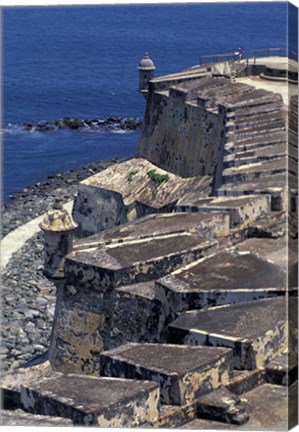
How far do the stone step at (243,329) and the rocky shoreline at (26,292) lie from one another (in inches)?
429

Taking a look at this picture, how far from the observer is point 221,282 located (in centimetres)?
1808

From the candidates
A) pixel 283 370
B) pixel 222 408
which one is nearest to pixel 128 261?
pixel 283 370

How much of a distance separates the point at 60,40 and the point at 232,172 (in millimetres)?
25318

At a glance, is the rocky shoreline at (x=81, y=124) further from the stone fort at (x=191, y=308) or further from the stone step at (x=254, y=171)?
the stone step at (x=254, y=171)

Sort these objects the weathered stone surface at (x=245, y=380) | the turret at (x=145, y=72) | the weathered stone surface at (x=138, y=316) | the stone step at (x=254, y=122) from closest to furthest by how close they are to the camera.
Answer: the weathered stone surface at (x=245, y=380), the weathered stone surface at (x=138, y=316), the stone step at (x=254, y=122), the turret at (x=145, y=72)

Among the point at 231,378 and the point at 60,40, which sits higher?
the point at 60,40

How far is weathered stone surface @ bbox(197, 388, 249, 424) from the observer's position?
14906 millimetres

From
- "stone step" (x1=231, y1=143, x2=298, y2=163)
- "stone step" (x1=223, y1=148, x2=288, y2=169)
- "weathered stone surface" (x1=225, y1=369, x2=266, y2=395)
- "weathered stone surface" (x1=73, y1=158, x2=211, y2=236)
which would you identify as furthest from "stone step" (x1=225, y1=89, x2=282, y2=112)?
"weathered stone surface" (x1=225, y1=369, x2=266, y2=395)

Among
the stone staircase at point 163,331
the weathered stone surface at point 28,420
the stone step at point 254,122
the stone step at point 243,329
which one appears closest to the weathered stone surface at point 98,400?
the stone staircase at point 163,331

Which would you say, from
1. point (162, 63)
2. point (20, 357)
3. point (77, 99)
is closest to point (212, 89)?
point (20, 357)

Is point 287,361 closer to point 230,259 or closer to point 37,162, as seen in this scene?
point 230,259

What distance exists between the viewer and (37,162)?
51156mm

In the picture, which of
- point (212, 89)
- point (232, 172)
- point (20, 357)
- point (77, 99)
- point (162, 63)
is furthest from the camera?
point (77, 99)

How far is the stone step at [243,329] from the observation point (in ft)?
53.1
